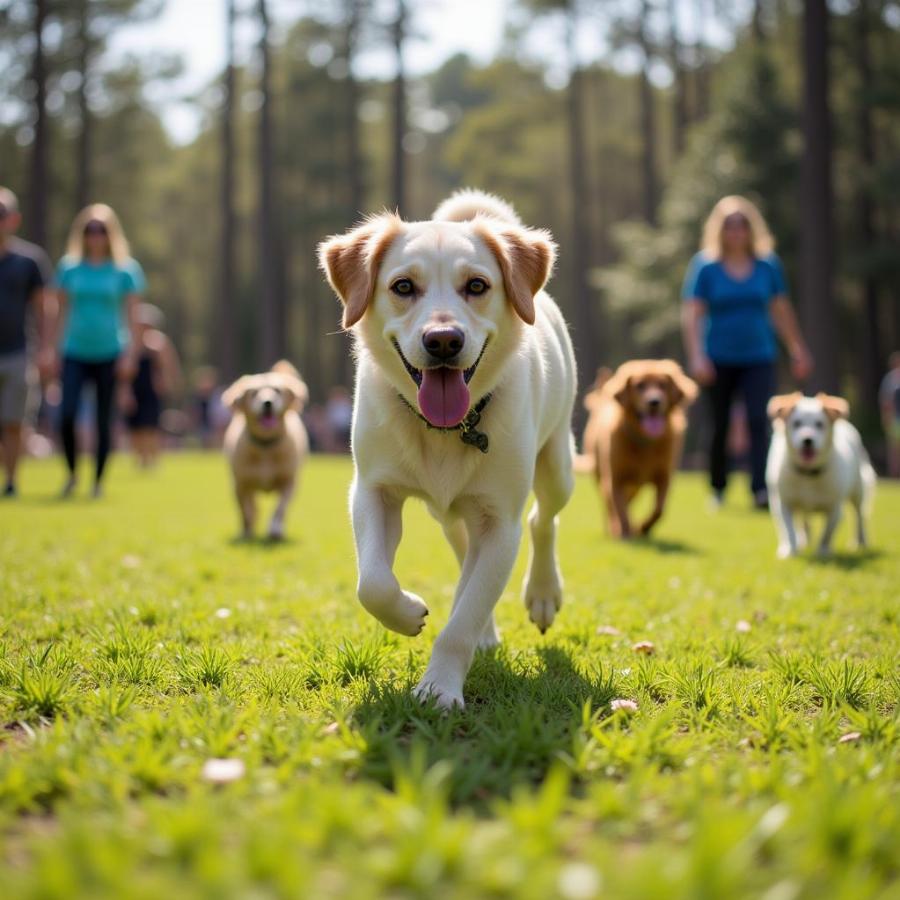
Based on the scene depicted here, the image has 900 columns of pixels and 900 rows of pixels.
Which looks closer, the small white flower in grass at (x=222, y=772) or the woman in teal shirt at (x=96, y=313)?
the small white flower in grass at (x=222, y=772)

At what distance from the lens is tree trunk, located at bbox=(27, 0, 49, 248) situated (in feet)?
79.5

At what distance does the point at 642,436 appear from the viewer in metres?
7.68

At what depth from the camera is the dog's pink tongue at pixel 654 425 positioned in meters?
7.50

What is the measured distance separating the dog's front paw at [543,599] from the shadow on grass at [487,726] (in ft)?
1.76

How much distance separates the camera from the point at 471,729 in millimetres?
2576

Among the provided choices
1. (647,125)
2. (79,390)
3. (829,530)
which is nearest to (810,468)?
(829,530)

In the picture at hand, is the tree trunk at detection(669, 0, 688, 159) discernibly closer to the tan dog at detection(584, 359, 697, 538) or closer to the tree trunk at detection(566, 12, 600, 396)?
the tree trunk at detection(566, 12, 600, 396)

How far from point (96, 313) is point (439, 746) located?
25.7 feet

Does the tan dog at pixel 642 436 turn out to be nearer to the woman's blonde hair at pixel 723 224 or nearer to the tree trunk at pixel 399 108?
the woman's blonde hair at pixel 723 224

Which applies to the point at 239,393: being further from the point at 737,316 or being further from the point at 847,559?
the point at 847,559

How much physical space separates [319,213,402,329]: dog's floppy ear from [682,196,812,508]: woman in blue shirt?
5.50m

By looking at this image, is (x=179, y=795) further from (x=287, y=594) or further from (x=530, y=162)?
Answer: (x=530, y=162)

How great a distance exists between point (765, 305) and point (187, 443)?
28.8 metres

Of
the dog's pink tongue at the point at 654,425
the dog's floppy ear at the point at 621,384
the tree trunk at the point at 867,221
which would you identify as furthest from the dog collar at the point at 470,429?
the tree trunk at the point at 867,221
